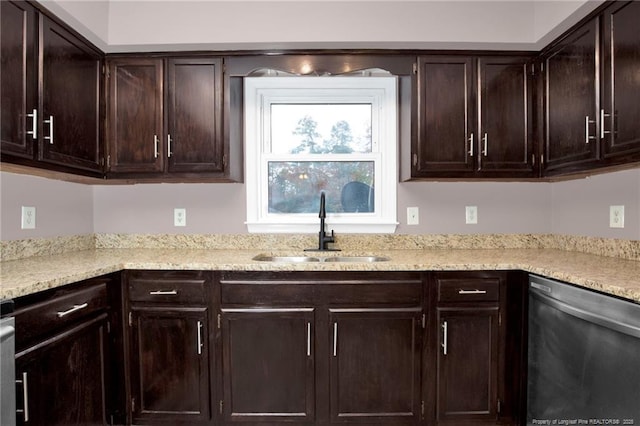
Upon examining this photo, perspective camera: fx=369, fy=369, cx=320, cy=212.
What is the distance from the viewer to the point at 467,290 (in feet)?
6.13

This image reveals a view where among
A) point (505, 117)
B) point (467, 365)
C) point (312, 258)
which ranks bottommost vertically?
point (467, 365)

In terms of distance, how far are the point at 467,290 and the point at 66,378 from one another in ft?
6.10

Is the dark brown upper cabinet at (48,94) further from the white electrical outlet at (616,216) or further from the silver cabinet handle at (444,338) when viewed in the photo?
the white electrical outlet at (616,216)

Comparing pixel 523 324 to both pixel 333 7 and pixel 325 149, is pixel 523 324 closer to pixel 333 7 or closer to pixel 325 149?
pixel 325 149

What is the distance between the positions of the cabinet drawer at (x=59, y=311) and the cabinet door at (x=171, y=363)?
0.22 meters

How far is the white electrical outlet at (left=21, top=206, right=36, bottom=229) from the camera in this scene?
6.57 feet

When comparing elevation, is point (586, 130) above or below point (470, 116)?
below

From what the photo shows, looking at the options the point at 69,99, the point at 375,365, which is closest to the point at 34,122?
the point at 69,99

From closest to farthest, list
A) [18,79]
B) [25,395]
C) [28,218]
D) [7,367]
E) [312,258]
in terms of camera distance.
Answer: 1. [7,367]
2. [25,395]
3. [18,79]
4. [28,218]
5. [312,258]

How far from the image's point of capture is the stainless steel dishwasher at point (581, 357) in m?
1.31

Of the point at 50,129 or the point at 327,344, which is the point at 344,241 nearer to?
the point at 327,344

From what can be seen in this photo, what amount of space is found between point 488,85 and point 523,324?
136cm

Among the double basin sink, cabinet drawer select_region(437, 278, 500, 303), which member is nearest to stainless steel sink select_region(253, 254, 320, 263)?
the double basin sink

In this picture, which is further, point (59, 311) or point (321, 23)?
point (321, 23)
